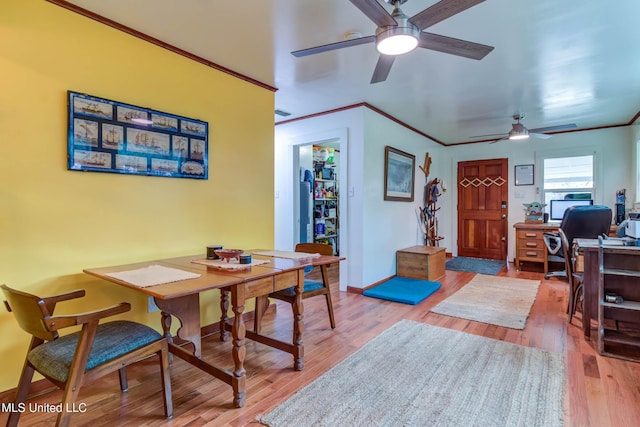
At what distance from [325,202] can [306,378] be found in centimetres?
490

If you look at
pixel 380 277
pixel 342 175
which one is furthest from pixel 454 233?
pixel 342 175

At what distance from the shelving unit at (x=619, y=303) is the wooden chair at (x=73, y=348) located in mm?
2970

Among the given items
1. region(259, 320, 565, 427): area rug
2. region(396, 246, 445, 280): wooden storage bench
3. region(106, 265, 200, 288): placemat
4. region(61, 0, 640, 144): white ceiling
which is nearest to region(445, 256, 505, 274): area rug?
region(396, 246, 445, 280): wooden storage bench

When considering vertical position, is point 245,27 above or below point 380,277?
above

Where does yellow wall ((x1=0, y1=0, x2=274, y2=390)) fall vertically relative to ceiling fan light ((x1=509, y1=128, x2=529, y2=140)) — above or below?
below

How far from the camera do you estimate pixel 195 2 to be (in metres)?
2.01

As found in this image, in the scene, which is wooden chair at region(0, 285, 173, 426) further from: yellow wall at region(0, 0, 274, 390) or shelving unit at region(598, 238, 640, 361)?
shelving unit at region(598, 238, 640, 361)

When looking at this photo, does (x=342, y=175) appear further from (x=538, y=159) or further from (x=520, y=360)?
(x=538, y=159)

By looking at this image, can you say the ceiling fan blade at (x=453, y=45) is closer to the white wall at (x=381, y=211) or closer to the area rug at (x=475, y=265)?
the white wall at (x=381, y=211)

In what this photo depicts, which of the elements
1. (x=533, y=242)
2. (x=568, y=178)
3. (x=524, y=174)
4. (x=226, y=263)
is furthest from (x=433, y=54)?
(x=568, y=178)

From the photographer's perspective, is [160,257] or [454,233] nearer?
[160,257]

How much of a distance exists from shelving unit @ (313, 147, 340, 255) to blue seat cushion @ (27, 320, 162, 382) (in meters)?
4.78

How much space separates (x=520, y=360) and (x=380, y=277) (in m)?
2.23

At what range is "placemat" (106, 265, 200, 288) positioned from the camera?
1.68 metres
